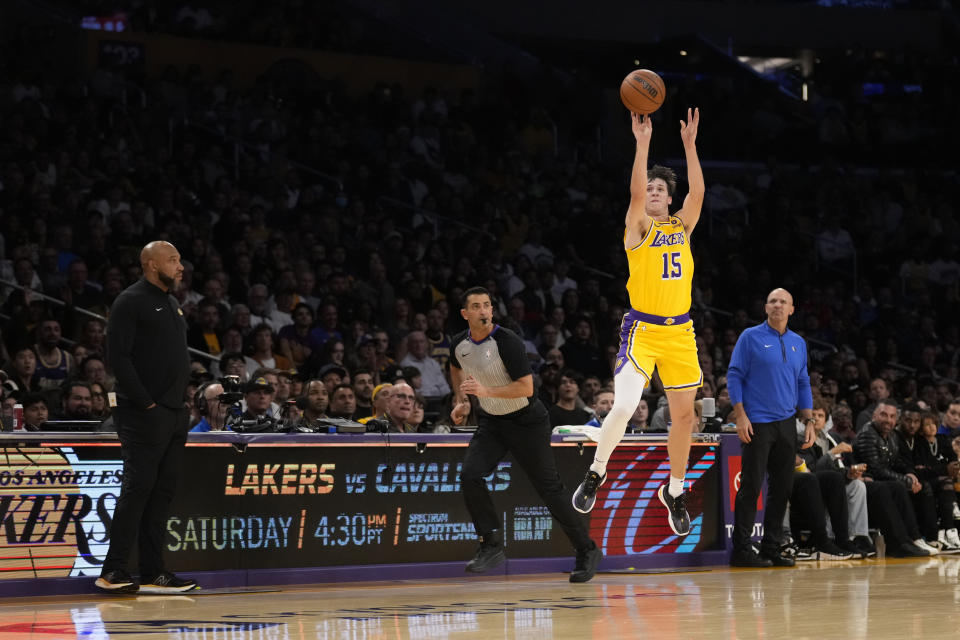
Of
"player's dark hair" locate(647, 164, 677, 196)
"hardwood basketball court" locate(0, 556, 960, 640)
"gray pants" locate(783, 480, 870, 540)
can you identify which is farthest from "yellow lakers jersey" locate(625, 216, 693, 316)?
"gray pants" locate(783, 480, 870, 540)

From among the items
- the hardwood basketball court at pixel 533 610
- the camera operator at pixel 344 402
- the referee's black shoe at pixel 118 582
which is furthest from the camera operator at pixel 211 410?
the referee's black shoe at pixel 118 582

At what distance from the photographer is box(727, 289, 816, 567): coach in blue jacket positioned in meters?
11.3

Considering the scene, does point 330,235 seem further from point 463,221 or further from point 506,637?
point 506,637

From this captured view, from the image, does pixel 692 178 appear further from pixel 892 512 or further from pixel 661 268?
pixel 892 512

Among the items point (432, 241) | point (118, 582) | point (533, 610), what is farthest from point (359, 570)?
point (432, 241)

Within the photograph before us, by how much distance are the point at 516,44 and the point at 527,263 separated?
8.86 m

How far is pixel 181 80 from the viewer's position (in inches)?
Answer: 710

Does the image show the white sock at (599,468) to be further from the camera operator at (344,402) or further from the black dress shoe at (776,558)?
the black dress shoe at (776,558)

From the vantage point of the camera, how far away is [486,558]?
9.18 meters

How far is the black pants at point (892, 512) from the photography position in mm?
12523

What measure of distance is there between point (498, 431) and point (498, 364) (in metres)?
0.48

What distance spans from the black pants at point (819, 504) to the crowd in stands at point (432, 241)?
41 cm

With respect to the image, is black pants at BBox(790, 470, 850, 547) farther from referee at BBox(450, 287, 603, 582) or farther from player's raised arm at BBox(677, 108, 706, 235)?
player's raised arm at BBox(677, 108, 706, 235)

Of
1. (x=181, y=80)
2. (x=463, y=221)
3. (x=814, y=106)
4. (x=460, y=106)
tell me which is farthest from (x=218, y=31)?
(x=814, y=106)
